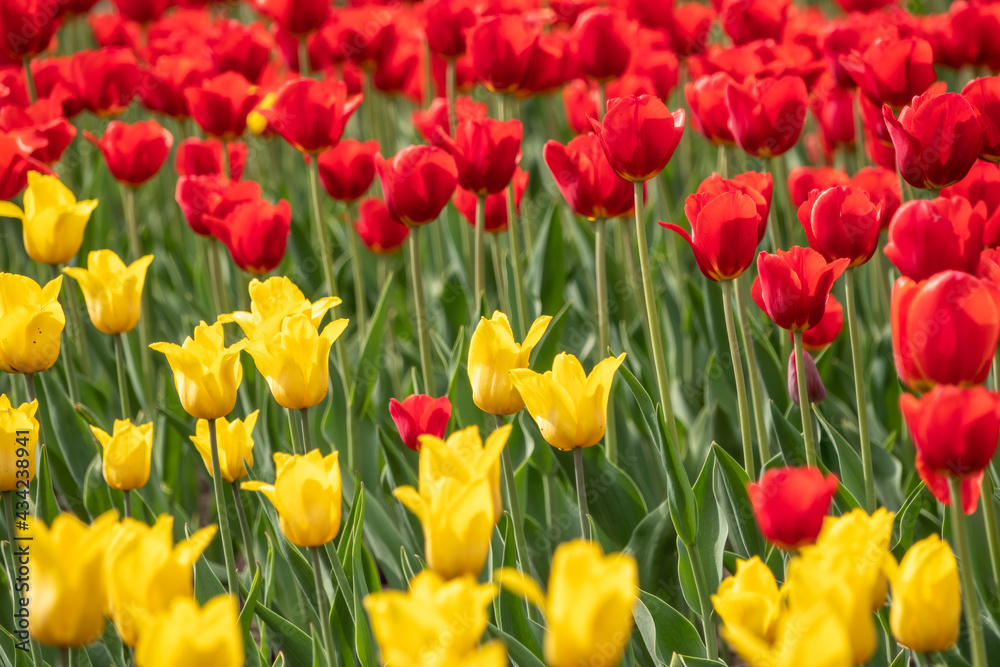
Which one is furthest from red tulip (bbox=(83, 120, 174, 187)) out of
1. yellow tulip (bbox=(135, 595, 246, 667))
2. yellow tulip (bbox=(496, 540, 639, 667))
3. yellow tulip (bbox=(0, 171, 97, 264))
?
yellow tulip (bbox=(496, 540, 639, 667))

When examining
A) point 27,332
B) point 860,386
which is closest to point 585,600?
point 860,386

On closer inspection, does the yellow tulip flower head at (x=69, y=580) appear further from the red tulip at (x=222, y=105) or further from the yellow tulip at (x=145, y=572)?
the red tulip at (x=222, y=105)

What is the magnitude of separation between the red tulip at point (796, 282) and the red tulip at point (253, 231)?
114 cm

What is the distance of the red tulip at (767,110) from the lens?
2.04 metres

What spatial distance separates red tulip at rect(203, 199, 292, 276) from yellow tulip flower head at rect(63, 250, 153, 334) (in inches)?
10.0

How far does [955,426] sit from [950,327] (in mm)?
136

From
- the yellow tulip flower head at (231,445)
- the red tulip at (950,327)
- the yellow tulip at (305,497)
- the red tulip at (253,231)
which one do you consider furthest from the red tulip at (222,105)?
the red tulip at (950,327)

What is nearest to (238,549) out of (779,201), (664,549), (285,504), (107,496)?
(107,496)

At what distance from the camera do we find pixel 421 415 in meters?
1.52

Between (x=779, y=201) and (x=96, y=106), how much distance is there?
219cm

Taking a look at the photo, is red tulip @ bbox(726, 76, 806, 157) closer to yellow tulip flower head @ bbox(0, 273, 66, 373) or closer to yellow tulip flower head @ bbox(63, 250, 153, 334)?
yellow tulip flower head @ bbox(63, 250, 153, 334)

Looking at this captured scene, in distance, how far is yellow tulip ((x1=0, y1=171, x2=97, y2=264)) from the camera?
2096 millimetres

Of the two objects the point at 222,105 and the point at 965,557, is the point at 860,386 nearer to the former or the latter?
the point at 965,557

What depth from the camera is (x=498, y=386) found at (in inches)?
57.9
